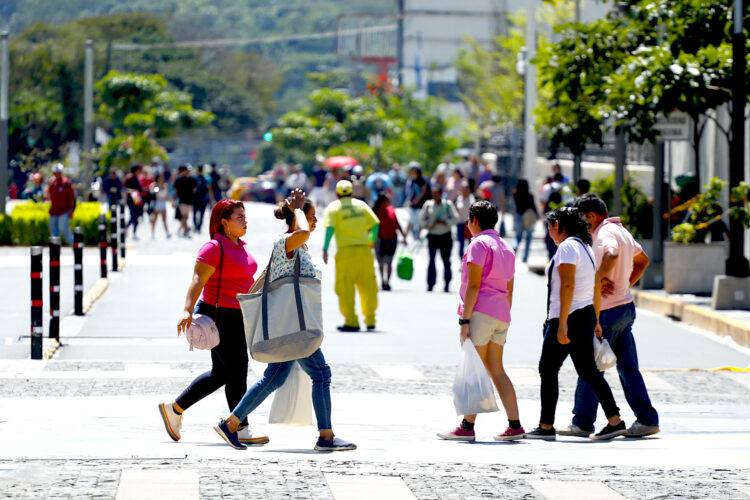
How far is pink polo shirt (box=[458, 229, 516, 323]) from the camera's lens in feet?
31.2

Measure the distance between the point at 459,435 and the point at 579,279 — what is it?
1267mm

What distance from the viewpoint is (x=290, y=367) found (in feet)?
29.8

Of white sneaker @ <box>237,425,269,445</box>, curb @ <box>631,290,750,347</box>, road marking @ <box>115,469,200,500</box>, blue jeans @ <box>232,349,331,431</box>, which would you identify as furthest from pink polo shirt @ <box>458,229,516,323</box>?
curb @ <box>631,290,750,347</box>

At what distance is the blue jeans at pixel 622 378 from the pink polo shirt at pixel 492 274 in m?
0.82

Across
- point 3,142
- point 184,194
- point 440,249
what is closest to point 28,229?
point 184,194

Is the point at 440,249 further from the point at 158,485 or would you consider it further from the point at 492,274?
the point at 158,485

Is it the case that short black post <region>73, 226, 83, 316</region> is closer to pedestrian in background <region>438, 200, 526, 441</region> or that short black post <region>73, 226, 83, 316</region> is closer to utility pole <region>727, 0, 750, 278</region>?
utility pole <region>727, 0, 750, 278</region>

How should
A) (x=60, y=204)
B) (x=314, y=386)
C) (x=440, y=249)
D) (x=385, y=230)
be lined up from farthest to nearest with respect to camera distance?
(x=60, y=204), (x=440, y=249), (x=385, y=230), (x=314, y=386)

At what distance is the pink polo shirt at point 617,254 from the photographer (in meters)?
9.98

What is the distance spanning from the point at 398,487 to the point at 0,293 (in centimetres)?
1413

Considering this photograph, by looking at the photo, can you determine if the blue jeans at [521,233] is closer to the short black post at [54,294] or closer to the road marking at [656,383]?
the short black post at [54,294]

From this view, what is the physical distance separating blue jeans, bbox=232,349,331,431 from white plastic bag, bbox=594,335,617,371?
182cm

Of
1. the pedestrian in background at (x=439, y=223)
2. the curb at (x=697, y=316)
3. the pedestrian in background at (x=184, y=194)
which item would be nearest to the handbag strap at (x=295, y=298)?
the curb at (x=697, y=316)

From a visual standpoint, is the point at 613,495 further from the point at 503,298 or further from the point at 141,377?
the point at 141,377
